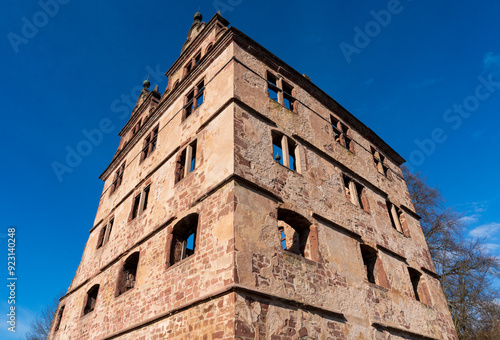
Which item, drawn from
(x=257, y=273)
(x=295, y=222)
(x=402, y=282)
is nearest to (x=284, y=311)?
(x=257, y=273)

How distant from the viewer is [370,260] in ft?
36.3

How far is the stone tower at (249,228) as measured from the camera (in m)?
7.10

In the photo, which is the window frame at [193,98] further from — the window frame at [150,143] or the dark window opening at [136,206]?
the dark window opening at [136,206]

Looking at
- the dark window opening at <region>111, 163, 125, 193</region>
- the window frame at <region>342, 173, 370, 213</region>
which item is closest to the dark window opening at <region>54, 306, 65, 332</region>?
the dark window opening at <region>111, 163, 125, 193</region>

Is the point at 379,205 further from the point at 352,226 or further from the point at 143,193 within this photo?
the point at 143,193

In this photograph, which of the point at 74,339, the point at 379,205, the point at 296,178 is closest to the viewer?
the point at 296,178

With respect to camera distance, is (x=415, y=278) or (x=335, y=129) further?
(x=335, y=129)

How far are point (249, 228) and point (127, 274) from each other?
20.3 feet

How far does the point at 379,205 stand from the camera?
13109 mm

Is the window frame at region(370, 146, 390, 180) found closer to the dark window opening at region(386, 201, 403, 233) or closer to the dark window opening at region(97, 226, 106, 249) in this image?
the dark window opening at region(386, 201, 403, 233)

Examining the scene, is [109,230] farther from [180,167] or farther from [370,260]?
[370,260]

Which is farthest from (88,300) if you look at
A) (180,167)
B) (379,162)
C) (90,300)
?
(379,162)

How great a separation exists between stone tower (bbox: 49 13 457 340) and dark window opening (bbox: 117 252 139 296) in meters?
0.04

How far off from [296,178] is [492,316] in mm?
14032
